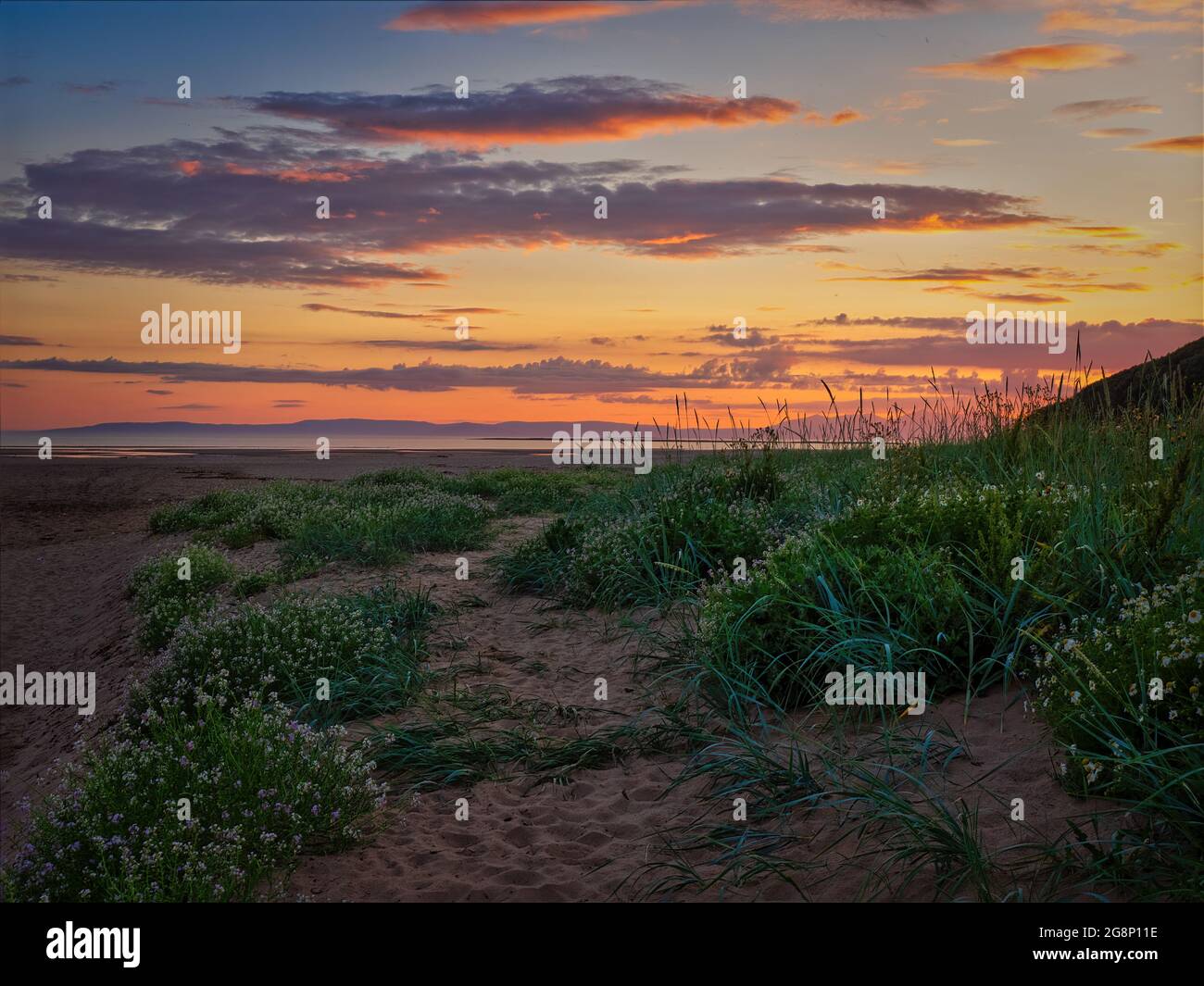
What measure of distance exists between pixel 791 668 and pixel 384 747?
9.46 ft

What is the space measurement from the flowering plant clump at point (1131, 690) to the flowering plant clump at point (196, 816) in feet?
12.4

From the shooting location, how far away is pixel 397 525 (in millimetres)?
14492

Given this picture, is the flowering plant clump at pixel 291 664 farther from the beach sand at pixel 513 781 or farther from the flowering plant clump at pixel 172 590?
the flowering plant clump at pixel 172 590

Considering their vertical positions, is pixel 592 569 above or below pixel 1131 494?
below

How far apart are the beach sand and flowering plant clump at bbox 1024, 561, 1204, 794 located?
0.82 ft

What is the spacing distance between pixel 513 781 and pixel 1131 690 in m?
3.56

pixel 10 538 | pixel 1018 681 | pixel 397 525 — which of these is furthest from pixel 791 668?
pixel 10 538

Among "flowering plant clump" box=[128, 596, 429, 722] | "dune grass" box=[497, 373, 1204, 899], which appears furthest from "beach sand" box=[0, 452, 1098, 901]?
"flowering plant clump" box=[128, 596, 429, 722]

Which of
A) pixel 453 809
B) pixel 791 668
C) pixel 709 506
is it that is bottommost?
pixel 453 809

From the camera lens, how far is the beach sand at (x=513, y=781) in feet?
14.6

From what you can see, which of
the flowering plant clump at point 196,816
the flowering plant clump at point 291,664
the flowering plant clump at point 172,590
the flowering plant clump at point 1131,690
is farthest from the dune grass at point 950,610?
the flowering plant clump at point 172,590
